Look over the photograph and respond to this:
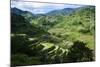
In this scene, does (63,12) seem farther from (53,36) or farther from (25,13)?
(25,13)

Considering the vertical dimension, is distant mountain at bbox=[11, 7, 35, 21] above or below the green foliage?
above

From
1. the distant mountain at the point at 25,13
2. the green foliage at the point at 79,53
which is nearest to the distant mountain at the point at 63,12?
the distant mountain at the point at 25,13

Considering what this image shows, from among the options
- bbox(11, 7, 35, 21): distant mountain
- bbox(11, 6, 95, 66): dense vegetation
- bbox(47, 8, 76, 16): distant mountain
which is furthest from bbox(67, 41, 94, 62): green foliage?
bbox(11, 7, 35, 21): distant mountain

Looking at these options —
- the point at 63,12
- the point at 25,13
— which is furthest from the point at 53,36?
the point at 25,13

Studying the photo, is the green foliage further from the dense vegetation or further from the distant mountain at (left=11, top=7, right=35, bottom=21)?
the distant mountain at (left=11, top=7, right=35, bottom=21)

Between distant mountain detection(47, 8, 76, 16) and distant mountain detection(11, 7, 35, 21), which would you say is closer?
distant mountain detection(11, 7, 35, 21)

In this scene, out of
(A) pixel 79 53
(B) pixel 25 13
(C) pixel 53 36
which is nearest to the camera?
(B) pixel 25 13

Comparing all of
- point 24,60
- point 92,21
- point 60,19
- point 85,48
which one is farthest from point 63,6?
point 24,60
